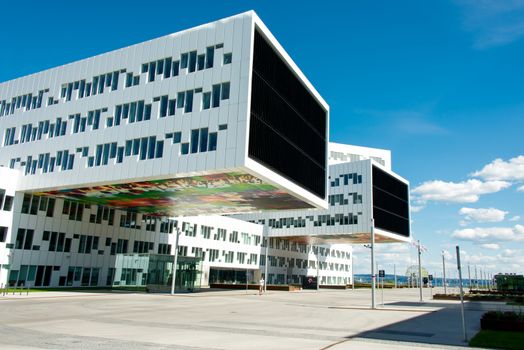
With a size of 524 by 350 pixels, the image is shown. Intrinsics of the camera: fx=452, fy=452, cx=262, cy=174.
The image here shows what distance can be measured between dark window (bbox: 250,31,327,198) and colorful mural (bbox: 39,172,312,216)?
2.95m

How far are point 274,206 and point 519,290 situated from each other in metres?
50.2

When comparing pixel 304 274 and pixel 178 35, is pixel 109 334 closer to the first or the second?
pixel 178 35

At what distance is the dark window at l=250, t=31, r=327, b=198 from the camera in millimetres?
43656

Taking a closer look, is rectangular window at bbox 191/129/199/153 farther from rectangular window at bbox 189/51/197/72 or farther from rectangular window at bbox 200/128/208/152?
rectangular window at bbox 189/51/197/72

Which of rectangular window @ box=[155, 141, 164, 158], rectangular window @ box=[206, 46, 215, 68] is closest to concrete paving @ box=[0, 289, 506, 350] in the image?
rectangular window @ box=[155, 141, 164, 158]

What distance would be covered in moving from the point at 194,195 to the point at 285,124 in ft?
44.5

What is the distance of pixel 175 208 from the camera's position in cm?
6300

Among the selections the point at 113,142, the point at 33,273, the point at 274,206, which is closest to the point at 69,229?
the point at 33,273

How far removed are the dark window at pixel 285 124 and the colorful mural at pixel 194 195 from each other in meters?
2.95

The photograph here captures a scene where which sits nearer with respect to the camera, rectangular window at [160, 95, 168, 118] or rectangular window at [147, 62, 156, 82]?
rectangular window at [160, 95, 168, 118]

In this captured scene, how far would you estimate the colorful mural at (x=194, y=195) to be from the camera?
45969 mm

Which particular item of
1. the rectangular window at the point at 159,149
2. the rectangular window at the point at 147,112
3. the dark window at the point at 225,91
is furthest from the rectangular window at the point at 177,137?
the dark window at the point at 225,91

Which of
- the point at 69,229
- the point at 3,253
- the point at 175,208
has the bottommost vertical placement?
the point at 3,253

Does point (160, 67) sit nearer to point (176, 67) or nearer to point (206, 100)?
point (176, 67)
